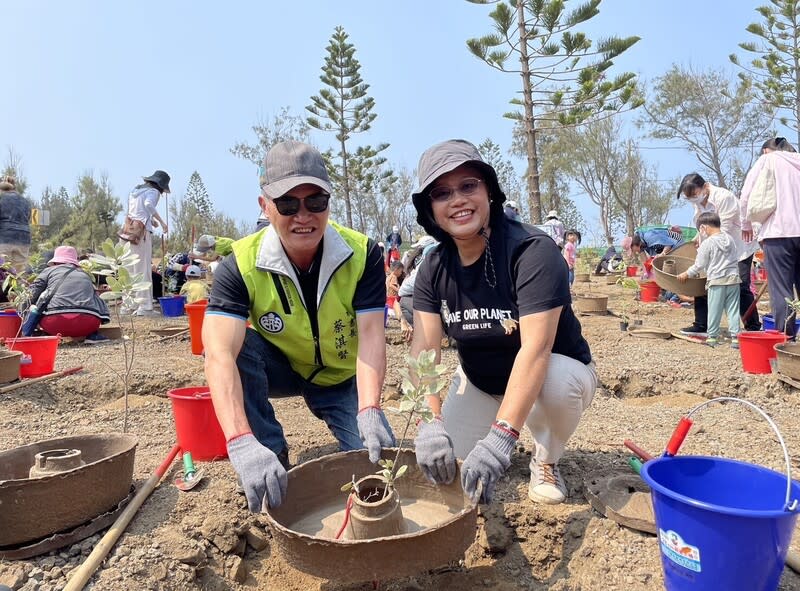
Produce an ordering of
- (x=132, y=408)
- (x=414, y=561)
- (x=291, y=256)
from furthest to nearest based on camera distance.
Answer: (x=132, y=408), (x=291, y=256), (x=414, y=561)

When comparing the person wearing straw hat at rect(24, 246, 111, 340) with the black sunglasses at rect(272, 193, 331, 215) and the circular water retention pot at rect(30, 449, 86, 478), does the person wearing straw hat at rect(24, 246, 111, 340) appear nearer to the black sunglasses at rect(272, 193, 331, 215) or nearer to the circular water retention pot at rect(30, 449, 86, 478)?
the circular water retention pot at rect(30, 449, 86, 478)

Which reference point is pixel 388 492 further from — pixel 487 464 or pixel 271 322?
pixel 271 322

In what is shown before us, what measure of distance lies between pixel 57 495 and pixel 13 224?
728 cm

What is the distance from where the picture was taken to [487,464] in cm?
173

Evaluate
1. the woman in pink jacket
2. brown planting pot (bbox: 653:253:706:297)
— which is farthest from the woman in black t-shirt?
brown planting pot (bbox: 653:253:706:297)

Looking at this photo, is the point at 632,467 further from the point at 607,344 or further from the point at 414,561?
the point at 607,344

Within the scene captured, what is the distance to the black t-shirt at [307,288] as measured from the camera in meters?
2.18

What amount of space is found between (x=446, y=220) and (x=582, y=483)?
118 centimetres

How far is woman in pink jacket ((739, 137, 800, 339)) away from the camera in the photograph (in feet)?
14.2

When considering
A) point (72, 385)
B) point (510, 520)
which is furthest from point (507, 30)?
point (510, 520)

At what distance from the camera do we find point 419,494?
6.75ft

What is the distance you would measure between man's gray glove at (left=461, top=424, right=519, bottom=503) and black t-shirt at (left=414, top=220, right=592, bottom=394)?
1.43 feet

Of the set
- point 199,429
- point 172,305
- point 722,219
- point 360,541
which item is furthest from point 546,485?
point 172,305

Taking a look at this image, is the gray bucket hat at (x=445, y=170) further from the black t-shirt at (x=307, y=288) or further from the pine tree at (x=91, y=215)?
the pine tree at (x=91, y=215)
